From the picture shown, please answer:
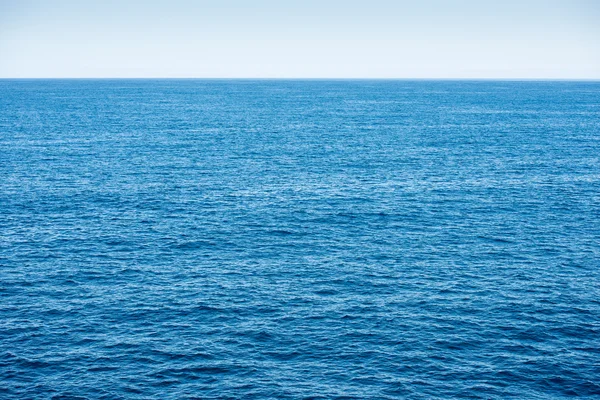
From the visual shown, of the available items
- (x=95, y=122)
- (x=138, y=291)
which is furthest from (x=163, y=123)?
(x=138, y=291)

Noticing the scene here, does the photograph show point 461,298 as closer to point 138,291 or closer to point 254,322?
point 254,322

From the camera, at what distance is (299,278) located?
198 feet

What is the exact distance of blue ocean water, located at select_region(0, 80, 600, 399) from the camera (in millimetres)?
43469

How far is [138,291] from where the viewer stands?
186 ft

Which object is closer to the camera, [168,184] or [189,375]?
[189,375]

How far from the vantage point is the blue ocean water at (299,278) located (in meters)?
43.5

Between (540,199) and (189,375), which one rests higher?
(540,199)

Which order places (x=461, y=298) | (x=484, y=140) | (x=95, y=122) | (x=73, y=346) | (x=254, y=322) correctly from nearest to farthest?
(x=73, y=346)
(x=254, y=322)
(x=461, y=298)
(x=484, y=140)
(x=95, y=122)

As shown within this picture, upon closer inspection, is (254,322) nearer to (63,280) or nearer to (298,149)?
(63,280)

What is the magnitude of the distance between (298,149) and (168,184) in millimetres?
43150

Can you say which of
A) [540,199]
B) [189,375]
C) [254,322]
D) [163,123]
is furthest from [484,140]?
[189,375]

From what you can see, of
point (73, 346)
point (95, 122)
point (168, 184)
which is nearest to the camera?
point (73, 346)

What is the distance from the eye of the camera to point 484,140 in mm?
147500

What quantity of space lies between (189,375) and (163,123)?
151 m
